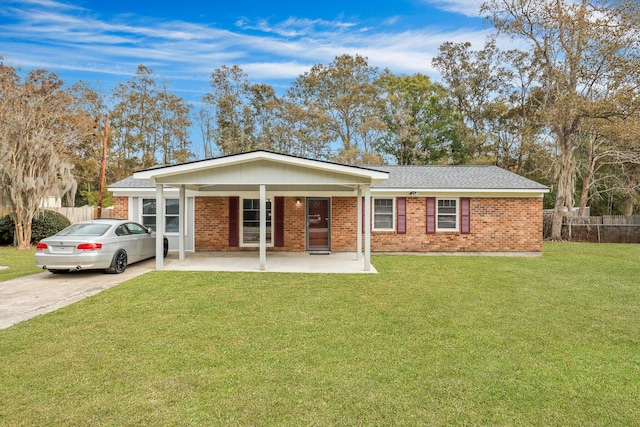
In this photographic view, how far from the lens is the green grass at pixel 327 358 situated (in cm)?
302

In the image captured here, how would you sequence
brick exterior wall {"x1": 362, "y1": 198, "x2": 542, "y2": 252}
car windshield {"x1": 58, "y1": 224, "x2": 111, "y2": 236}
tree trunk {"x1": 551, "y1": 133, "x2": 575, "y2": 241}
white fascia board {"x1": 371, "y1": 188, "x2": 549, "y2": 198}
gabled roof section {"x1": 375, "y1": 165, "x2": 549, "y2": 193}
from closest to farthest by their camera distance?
car windshield {"x1": 58, "y1": 224, "x2": 111, "y2": 236}
white fascia board {"x1": 371, "y1": 188, "x2": 549, "y2": 198}
gabled roof section {"x1": 375, "y1": 165, "x2": 549, "y2": 193}
brick exterior wall {"x1": 362, "y1": 198, "x2": 542, "y2": 252}
tree trunk {"x1": 551, "y1": 133, "x2": 575, "y2": 241}

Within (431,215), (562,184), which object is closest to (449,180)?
(431,215)

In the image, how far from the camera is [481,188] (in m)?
12.9

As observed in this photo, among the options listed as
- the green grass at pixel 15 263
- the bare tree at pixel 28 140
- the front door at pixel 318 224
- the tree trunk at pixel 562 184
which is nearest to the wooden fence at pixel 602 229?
the tree trunk at pixel 562 184

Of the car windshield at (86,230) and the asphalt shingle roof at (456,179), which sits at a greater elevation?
the asphalt shingle roof at (456,179)

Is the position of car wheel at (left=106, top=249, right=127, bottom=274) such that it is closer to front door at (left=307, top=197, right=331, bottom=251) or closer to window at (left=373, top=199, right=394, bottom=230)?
front door at (left=307, top=197, right=331, bottom=251)

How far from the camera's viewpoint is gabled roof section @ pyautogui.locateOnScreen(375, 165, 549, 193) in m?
13.0

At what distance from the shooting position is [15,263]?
1086 centimetres

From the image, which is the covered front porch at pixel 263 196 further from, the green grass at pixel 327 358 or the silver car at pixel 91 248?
the green grass at pixel 327 358

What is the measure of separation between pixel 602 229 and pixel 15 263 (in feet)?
84.1

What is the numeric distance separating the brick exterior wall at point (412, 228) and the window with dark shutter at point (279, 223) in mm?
153

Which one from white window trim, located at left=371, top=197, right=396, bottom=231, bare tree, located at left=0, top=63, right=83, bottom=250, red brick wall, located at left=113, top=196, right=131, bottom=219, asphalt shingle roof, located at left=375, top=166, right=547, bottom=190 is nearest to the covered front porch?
white window trim, located at left=371, top=197, right=396, bottom=231

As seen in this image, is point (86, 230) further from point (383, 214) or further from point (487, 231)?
point (487, 231)

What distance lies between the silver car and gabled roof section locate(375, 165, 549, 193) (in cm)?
840
